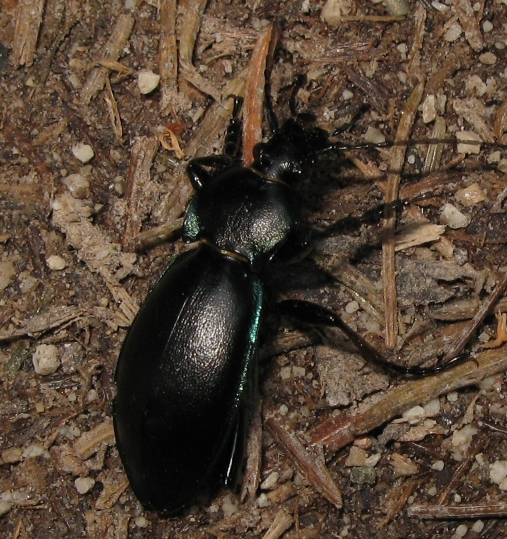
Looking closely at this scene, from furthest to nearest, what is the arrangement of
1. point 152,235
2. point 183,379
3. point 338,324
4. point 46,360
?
point 152,235 → point 46,360 → point 338,324 → point 183,379

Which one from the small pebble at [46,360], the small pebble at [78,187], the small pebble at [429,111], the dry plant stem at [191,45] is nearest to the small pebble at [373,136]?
the small pebble at [429,111]

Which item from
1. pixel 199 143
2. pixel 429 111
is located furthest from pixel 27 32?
pixel 429 111

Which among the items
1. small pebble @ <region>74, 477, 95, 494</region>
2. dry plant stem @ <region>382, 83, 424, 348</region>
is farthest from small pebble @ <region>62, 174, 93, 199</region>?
dry plant stem @ <region>382, 83, 424, 348</region>

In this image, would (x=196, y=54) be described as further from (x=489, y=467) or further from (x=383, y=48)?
(x=489, y=467)

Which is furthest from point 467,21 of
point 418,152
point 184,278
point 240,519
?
point 240,519

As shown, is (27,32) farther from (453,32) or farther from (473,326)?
(473,326)

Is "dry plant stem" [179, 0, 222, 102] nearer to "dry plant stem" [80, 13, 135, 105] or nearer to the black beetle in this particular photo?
"dry plant stem" [80, 13, 135, 105]
